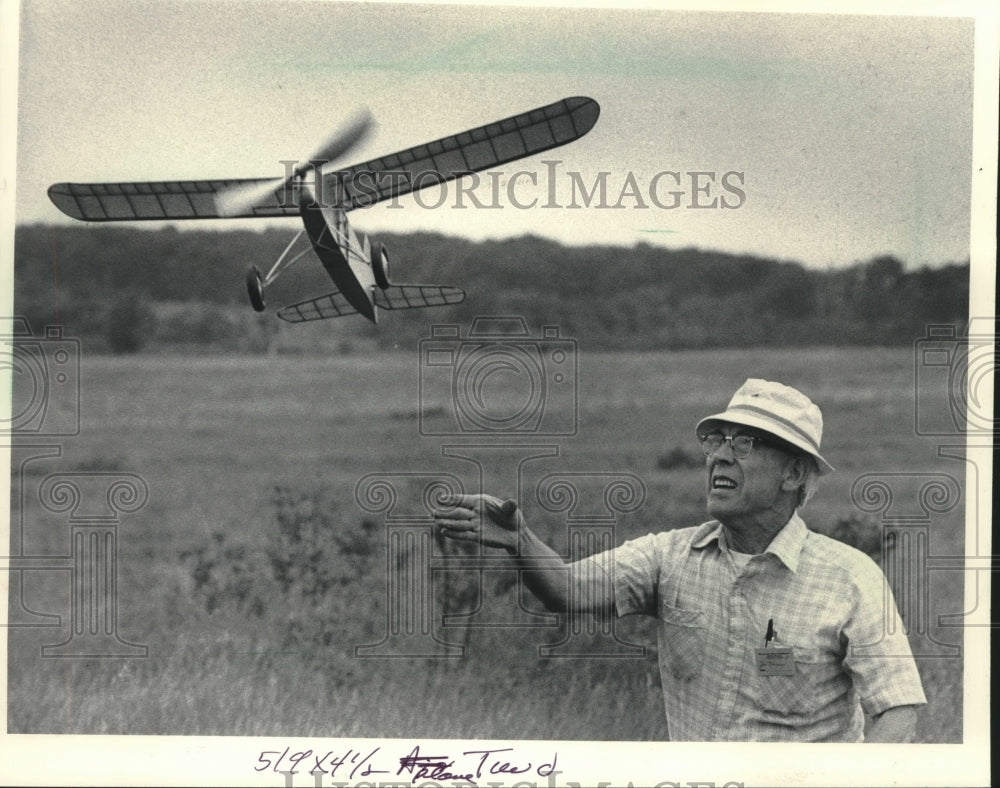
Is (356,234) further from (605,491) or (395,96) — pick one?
(605,491)

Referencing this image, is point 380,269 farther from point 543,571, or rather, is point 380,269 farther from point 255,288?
point 543,571

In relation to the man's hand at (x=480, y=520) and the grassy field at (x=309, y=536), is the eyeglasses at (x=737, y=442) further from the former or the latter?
the man's hand at (x=480, y=520)

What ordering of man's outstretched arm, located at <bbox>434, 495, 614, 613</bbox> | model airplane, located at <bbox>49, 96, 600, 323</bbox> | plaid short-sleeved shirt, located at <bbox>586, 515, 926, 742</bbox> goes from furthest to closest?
model airplane, located at <bbox>49, 96, 600, 323</bbox>, man's outstretched arm, located at <bbox>434, 495, 614, 613</bbox>, plaid short-sleeved shirt, located at <bbox>586, 515, 926, 742</bbox>

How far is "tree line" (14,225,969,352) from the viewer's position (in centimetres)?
432

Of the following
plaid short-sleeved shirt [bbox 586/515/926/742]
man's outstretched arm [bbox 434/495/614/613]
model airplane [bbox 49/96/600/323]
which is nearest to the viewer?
plaid short-sleeved shirt [bbox 586/515/926/742]

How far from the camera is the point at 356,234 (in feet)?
14.1

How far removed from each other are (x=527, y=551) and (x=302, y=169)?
1699mm

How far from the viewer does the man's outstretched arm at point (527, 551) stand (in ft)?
13.7

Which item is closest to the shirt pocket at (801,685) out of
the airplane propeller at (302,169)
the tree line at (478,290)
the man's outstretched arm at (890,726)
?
the man's outstretched arm at (890,726)

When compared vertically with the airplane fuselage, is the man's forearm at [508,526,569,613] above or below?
below

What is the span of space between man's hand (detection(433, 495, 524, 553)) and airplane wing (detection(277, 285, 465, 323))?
770 millimetres

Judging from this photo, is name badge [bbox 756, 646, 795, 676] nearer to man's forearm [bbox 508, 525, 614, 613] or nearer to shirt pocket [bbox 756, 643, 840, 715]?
shirt pocket [bbox 756, 643, 840, 715]

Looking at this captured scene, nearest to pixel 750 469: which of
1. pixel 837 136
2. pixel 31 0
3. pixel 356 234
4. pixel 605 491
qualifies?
pixel 605 491

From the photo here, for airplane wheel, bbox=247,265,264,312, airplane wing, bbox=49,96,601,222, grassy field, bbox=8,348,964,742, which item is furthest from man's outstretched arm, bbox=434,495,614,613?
airplane wing, bbox=49,96,601,222
